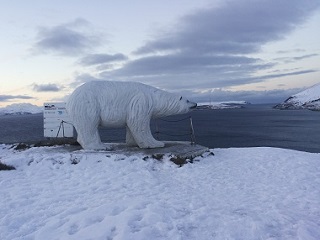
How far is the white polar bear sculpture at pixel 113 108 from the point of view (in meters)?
12.1

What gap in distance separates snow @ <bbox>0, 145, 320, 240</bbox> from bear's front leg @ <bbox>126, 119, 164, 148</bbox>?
153 cm

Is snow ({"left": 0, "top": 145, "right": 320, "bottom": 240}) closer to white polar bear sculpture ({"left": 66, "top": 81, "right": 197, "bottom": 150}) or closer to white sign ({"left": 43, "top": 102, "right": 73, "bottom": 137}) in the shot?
white polar bear sculpture ({"left": 66, "top": 81, "right": 197, "bottom": 150})

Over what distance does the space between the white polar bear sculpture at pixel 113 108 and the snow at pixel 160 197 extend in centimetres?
100

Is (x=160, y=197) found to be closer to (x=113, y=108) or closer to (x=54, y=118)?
(x=113, y=108)

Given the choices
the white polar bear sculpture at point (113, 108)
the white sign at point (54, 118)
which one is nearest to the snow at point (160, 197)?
the white polar bear sculpture at point (113, 108)

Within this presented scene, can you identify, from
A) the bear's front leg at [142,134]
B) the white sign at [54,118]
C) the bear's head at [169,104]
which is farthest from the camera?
the white sign at [54,118]

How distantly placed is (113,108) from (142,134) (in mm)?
1570

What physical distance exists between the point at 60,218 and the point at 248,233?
134 inches

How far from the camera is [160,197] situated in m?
7.65

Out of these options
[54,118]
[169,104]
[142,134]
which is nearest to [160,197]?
[142,134]

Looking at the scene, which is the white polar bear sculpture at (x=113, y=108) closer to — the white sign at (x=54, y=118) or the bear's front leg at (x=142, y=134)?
the bear's front leg at (x=142, y=134)

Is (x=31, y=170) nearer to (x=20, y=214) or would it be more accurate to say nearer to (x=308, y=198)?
(x=20, y=214)

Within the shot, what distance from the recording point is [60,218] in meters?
6.14

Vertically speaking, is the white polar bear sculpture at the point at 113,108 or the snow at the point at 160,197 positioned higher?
the white polar bear sculpture at the point at 113,108
